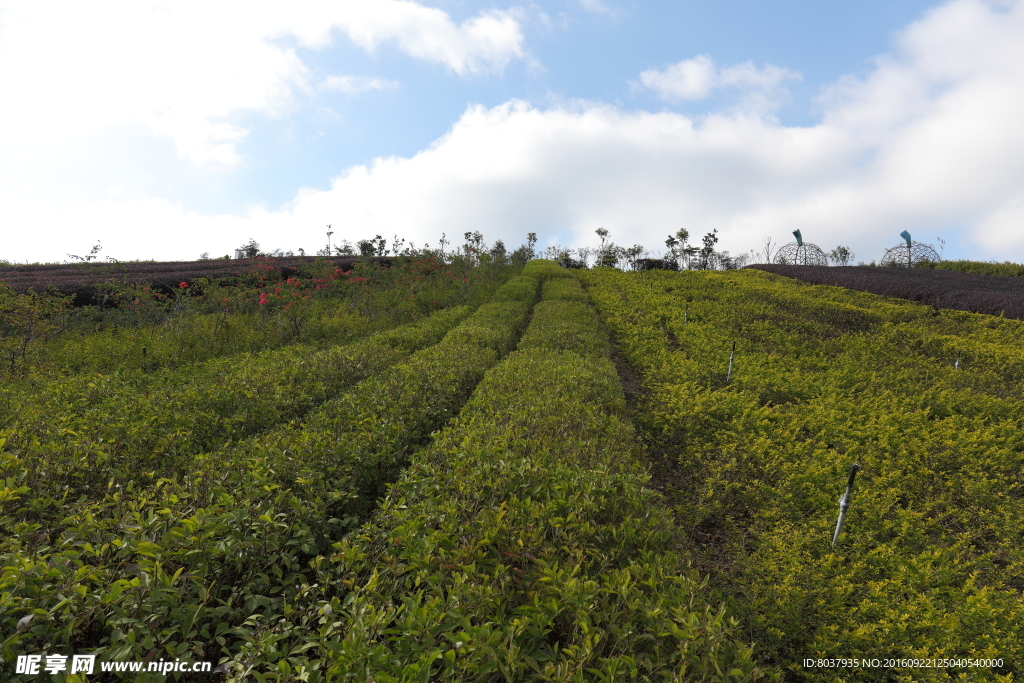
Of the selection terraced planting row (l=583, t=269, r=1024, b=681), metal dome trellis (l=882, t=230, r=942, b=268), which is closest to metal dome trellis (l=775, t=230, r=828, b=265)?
metal dome trellis (l=882, t=230, r=942, b=268)

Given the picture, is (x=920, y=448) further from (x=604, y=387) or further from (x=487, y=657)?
(x=487, y=657)

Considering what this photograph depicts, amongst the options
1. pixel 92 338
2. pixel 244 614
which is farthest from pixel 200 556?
pixel 92 338

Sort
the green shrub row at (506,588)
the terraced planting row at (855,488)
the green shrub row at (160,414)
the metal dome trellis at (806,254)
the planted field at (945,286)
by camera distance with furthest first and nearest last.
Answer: the metal dome trellis at (806,254) → the planted field at (945,286) → the green shrub row at (160,414) → the terraced planting row at (855,488) → the green shrub row at (506,588)

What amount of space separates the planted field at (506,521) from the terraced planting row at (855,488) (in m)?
0.03

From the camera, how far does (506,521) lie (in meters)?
3.03

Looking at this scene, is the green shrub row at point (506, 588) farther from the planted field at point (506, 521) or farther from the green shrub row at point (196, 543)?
the green shrub row at point (196, 543)

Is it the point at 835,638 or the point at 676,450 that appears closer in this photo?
the point at 835,638

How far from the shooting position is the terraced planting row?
3170mm

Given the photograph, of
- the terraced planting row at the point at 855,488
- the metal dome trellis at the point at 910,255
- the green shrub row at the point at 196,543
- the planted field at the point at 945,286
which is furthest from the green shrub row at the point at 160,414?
the metal dome trellis at the point at 910,255

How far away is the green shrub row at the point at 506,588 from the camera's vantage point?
2027mm

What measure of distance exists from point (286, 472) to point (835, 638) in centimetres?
418

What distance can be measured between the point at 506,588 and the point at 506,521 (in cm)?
49

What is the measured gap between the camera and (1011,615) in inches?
126

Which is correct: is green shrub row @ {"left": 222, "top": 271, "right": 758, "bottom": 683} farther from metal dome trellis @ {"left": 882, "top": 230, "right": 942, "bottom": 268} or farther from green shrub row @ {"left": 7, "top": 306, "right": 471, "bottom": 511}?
metal dome trellis @ {"left": 882, "top": 230, "right": 942, "bottom": 268}
